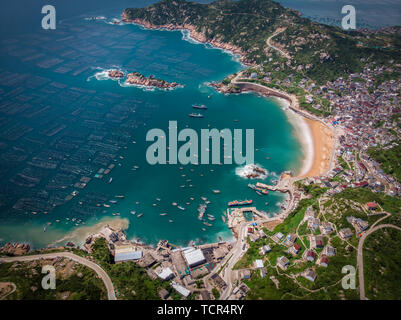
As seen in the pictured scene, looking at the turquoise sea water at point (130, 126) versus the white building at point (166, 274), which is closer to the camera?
the white building at point (166, 274)

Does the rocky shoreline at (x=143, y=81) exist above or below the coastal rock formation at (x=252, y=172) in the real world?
above

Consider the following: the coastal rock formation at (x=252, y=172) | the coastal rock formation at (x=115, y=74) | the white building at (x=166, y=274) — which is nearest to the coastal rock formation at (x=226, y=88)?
the coastal rock formation at (x=115, y=74)

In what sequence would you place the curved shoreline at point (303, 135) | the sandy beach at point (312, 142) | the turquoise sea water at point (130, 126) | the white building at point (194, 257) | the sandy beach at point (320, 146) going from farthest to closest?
the curved shoreline at point (303, 135), the sandy beach at point (312, 142), the sandy beach at point (320, 146), the turquoise sea water at point (130, 126), the white building at point (194, 257)

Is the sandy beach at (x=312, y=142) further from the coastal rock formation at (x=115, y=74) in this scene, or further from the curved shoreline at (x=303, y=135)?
the coastal rock formation at (x=115, y=74)

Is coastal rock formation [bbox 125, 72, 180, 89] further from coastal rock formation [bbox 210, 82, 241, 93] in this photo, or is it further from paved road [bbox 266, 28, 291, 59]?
paved road [bbox 266, 28, 291, 59]

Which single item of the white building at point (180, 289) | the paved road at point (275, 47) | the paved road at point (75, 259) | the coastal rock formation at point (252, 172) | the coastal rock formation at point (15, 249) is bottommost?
the coastal rock formation at point (15, 249)

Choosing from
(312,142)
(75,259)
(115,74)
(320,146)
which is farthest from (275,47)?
(75,259)

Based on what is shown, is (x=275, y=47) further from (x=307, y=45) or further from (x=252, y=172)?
(x=252, y=172)

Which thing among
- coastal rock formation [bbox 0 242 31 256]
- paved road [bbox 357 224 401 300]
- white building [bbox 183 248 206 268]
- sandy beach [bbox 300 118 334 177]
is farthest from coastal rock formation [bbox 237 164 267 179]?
coastal rock formation [bbox 0 242 31 256]
